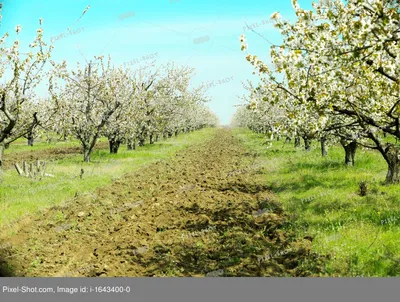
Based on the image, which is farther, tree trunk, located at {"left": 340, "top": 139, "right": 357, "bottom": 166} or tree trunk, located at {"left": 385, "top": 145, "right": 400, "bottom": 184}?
tree trunk, located at {"left": 340, "top": 139, "right": 357, "bottom": 166}

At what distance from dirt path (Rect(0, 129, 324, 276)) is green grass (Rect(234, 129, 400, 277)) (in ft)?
1.85

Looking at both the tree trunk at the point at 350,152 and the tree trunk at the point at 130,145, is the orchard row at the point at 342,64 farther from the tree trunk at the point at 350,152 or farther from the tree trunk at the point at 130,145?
→ the tree trunk at the point at 130,145

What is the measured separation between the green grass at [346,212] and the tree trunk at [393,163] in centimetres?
55

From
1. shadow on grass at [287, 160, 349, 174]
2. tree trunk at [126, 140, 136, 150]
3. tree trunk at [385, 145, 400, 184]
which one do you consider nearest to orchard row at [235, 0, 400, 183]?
tree trunk at [385, 145, 400, 184]

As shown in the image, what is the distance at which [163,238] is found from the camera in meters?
11.4

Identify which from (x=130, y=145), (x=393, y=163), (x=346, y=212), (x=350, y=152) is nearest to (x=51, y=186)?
(x=346, y=212)

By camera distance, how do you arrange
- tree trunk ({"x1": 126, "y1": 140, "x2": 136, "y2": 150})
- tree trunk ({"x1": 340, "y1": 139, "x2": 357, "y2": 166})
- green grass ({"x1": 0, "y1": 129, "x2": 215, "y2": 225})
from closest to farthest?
1. green grass ({"x1": 0, "y1": 129, "x2": 215, "y2": 225})
2. tree trunk ({"x1": 340, "y1": 139, "x2": 357, "y2": 166})
3. tree trunk ({"x1": 126, "y1": 140, "x2": 136, "y2": 150})

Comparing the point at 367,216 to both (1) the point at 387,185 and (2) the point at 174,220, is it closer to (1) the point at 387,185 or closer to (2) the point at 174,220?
(1) the point at 387,185

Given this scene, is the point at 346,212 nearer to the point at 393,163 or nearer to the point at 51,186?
the point at 393,163

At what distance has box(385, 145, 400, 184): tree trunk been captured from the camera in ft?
49.6

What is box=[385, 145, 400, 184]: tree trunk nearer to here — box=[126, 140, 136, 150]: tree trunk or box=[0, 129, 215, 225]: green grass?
box=[0, 129, 215, 225]: green grass

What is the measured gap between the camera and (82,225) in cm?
1259

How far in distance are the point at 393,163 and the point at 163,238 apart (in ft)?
31.0

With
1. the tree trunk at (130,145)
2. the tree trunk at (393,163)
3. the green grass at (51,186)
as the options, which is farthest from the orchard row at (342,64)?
the tree trunk at (130,145)
